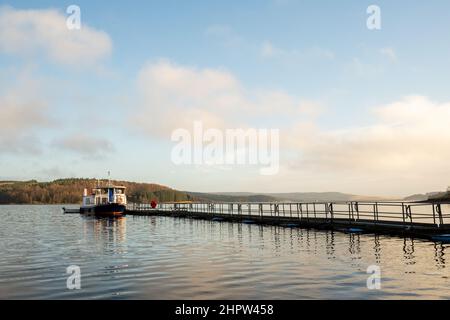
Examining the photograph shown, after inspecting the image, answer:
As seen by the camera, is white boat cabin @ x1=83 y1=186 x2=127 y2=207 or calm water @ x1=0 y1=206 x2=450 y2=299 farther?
white boat cabin @ x1=83 y1=186 x2=127 y2=207

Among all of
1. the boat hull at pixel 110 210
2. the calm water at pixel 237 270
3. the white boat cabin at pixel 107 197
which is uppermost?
the white boat cabin at pixel 107 197

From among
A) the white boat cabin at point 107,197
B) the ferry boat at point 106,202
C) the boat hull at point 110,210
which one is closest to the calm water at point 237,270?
the boat hull at point 110,210

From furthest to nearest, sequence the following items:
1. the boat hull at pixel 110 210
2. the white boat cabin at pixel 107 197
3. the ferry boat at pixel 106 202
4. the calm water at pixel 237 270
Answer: the white boat cabin at pixel 107 197 < the ferry boat at pixel 106 202 < the boat hull at pixel 110 210 < the calm water at pixel 237 270

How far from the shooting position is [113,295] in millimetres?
15312

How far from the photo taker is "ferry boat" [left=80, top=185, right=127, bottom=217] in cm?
10024

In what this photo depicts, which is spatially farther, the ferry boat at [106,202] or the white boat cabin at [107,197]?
the white boat cabin at [107,197]

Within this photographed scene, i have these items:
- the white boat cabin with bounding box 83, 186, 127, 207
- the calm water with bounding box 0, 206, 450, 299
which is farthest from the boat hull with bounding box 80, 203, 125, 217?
the calm water with bounding box 0, 206, 450, 299

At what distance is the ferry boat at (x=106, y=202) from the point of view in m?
100

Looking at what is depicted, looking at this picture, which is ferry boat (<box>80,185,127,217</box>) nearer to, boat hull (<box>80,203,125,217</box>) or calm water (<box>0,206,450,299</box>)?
boat hull (<box>80,203,125,217</box>)

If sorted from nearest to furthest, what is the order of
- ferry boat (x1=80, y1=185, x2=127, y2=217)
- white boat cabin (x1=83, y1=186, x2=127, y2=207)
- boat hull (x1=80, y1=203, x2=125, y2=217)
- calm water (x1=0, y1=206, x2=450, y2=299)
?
calm water (x1=0, y1=206, x2=450, y2=299)
boat hull (x1=80, y1=203, x2=125, y2=217)
ferry boat (x1=80, y1=185, x2=127, y2=217)
white boat cabin (x1=83, y1=186, x2=127, y2=207)

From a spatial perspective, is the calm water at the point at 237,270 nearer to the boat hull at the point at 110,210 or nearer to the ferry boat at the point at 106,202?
the boat hull at the point at 110,210
